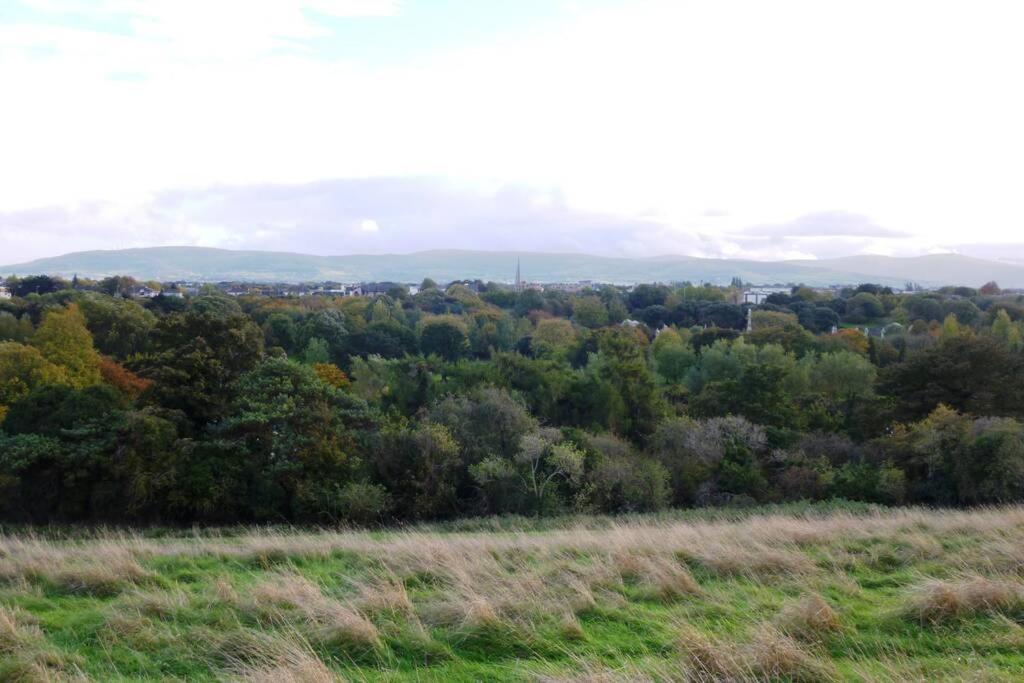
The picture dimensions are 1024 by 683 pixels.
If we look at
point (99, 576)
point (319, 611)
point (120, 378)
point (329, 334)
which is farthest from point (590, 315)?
point (319, 611)

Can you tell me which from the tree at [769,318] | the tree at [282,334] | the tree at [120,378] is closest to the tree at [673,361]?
the tree at [769,318]

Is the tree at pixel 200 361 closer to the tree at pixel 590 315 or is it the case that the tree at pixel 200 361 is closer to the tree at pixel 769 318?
the tree at pixel 769 318

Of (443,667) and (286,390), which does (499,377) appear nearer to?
(286,390)

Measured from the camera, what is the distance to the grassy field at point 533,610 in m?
5.15

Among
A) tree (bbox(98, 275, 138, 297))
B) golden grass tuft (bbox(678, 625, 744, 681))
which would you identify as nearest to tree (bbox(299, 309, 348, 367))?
tree (bbox(98, 275, 138, 297))

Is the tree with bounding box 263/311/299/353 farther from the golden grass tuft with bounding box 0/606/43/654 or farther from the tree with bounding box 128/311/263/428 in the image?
the golden grass tuft with bounding box 0/606/43/654

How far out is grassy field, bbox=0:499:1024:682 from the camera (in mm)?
5148

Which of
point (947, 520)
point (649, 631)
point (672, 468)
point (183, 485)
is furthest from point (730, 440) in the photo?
point (649, 631)

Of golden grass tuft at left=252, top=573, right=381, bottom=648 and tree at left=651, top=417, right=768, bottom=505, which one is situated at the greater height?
golden grass tuft at left=252, top=573, right=381, bottom=648

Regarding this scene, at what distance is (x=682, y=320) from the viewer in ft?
305

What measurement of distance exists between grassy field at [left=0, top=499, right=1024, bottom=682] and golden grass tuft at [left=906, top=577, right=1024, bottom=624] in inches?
0.6

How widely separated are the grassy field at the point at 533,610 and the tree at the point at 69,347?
2883cm

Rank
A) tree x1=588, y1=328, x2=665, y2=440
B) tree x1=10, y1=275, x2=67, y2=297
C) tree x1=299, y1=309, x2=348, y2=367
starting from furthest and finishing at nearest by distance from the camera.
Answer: tree x1=10, y1=275, x2=67, y2=297, tree x1=299, y1=309, x2=348, y2=367, tree x1=588, y1=328, x2=665, y2=440

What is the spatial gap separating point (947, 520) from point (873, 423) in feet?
70.5
